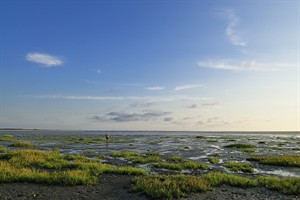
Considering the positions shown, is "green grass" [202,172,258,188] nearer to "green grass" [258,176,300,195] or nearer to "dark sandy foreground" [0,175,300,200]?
"dark sandy foreground" [0,175,300,200]

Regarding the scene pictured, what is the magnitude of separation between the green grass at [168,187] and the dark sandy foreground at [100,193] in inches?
17.5

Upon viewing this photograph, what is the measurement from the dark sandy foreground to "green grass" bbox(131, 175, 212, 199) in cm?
44

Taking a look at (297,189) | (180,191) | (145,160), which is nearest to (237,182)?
(297,189)

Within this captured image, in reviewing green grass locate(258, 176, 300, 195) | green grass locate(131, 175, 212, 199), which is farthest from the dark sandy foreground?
green grass locate(258, 176, 300, 195)

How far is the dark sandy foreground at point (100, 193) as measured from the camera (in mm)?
16547

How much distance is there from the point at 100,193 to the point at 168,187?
13.6 feet

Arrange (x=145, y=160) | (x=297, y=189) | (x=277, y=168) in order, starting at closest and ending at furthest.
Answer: (x=297, y=189), (x=277, y=168), (x=145, y=160)

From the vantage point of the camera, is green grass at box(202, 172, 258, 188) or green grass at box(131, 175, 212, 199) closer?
green grass at box(131, 175, 212, 199)

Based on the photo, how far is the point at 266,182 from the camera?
19.6 metres

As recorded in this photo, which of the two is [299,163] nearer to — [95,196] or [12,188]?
[95,196]

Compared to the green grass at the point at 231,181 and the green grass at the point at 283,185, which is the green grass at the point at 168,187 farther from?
the green grass at the point at 283,185

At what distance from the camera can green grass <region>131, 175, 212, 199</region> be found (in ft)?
53.6

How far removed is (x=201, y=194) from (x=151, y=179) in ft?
11.6

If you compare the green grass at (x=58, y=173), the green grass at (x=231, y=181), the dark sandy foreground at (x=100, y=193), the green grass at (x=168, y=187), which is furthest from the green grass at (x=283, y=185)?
the green grass at (x=58, y=173)
